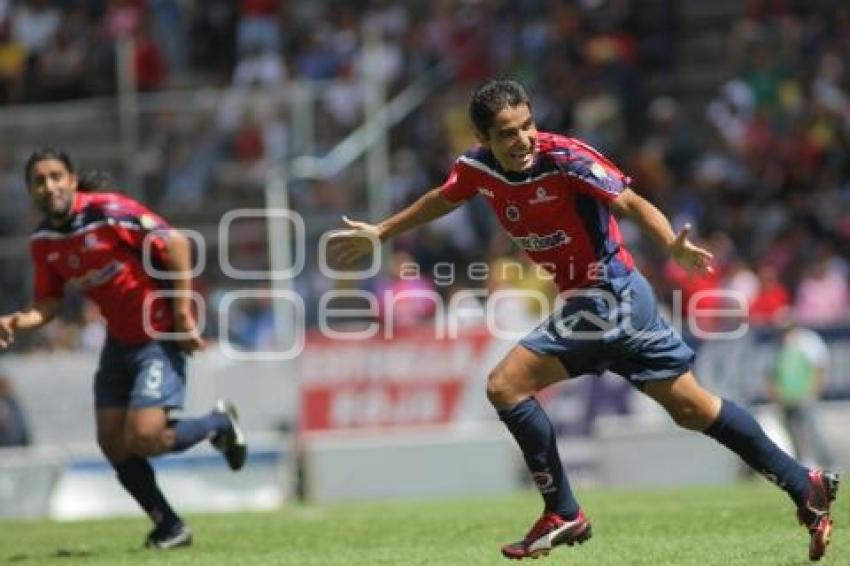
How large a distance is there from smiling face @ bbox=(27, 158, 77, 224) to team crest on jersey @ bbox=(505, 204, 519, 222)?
3021 mm

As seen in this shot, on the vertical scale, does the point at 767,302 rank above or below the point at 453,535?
above

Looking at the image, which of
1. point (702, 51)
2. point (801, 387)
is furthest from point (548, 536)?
point (702, 51)

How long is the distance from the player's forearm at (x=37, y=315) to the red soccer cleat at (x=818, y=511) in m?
4.60

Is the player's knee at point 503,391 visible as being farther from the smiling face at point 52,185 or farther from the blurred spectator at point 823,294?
the blurred spectator at point 823,294

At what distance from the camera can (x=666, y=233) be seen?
8.17 meters

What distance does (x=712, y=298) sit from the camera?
1817 centimetres

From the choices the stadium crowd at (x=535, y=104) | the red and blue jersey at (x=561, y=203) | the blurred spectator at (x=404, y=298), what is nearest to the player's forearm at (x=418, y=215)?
the red and blue jersey at (x=561, y=203)

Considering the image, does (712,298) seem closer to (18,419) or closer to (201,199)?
(201,199)

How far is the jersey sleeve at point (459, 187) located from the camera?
8.84 metres

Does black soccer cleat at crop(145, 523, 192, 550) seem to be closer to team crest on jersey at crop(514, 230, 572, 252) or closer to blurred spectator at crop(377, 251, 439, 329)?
team crest on jersey at crop(514, 230, 572, 252)

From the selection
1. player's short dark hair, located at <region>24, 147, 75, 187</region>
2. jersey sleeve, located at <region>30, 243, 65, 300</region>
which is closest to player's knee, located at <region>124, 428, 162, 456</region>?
jersey sleeve, located at <region>30, 243, 65, 300</region>

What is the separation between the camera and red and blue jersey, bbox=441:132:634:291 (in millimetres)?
8469

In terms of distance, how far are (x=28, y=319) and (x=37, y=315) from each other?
5.4 inches

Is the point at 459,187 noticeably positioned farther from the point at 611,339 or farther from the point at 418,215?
the point at 611,339
